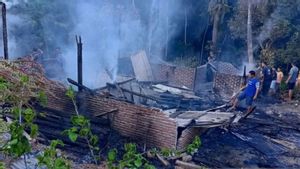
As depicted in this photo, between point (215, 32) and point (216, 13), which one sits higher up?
point (216, 13)

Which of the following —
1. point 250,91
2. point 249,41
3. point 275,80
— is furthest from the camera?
point 249,41

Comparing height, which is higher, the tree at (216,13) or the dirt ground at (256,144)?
the tree at (216,13)

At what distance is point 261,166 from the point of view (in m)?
8.98

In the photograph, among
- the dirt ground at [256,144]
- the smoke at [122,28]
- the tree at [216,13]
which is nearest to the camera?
the dirt ground at [256,144]

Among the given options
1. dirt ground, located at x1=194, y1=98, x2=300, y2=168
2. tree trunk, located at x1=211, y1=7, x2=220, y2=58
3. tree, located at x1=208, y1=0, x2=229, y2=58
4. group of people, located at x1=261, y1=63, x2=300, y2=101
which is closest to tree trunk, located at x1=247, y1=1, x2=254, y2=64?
tree, located at x1=208, y1=0, x2=229, y2=58

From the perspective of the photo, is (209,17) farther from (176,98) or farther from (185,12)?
(176,98)

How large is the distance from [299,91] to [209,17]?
8.04 meters

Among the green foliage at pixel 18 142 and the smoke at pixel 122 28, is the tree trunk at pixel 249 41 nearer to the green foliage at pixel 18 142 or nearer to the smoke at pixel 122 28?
the smoke at pixel 122 28

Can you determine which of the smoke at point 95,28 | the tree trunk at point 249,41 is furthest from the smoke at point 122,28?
the tree trunk at point 249,41

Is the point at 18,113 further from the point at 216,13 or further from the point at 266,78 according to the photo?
the point at 216,13

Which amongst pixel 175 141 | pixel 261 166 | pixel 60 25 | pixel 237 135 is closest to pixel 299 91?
pixel 237 135

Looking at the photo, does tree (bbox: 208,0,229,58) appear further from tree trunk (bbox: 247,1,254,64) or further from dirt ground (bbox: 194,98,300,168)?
dirt ground (bbox: 194,98,300,168)

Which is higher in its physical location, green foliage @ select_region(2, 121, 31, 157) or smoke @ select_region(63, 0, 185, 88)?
smoke @ select_region(63, 0, 185, 88)

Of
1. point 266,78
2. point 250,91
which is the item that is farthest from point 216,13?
point 250,91
